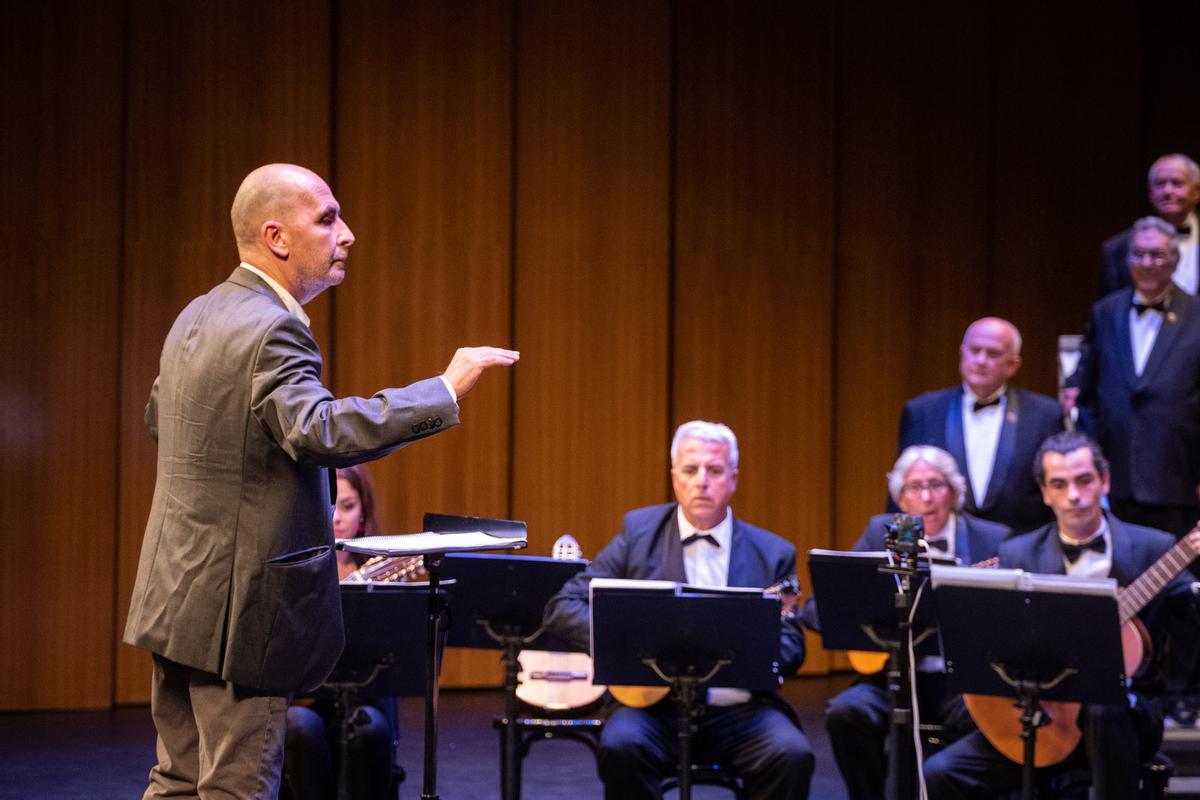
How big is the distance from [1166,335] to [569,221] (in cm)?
289

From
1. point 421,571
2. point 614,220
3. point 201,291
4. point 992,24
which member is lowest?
point 421,571

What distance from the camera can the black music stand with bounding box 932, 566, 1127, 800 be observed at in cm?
374

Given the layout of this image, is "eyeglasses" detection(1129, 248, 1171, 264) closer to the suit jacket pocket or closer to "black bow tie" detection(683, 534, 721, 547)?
"black bow tie" detection(683, 534, 721, 547)

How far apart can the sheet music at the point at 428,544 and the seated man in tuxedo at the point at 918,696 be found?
182 cm

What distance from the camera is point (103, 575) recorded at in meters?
6.54

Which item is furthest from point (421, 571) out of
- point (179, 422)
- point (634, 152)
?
point (634, 152)

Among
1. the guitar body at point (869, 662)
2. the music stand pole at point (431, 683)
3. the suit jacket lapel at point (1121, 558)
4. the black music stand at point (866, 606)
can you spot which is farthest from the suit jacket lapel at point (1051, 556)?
the music stand pole at point (431, 683)

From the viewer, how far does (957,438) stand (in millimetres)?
5914

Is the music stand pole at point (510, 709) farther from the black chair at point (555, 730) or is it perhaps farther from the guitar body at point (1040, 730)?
the guitar body at point (1040, 730)

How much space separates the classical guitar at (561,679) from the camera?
4656 mm

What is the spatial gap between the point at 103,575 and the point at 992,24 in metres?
5.41

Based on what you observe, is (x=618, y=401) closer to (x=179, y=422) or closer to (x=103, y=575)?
(x=103, y=575)

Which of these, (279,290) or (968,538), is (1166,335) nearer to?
(968,538)

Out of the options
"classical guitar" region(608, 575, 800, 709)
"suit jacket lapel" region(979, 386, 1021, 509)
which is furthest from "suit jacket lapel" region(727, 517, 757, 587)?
"suit jacket lapel" region(979, 386, 1021, 509)
